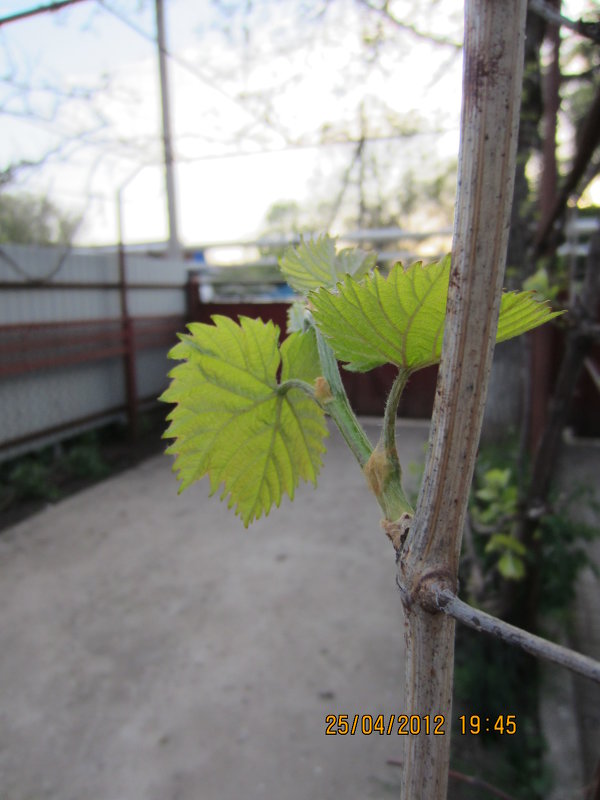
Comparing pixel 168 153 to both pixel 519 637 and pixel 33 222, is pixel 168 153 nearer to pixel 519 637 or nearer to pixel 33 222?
pixel 33 222

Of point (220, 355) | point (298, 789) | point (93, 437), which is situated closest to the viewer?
point (220, 355)

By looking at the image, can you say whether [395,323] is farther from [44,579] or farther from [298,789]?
[44,579]

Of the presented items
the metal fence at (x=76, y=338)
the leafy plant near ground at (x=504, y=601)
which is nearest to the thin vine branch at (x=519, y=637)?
the leafy plant near ground at (x=504, y=601)

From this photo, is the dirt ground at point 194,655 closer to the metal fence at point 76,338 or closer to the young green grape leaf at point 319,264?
the metal fence at point 76,338

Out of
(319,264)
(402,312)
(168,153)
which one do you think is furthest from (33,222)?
(402,312)

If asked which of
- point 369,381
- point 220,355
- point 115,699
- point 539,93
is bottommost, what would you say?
point 115,699

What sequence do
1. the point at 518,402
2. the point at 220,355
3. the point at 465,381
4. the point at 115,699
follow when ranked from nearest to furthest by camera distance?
the point at 465,381, the point at 220,355, the point at 115,699, the point at 518,402

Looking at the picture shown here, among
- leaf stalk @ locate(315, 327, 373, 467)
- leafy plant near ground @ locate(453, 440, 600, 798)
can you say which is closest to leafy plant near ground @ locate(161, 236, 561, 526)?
leaf stalk @ locate(315, 327, 373, 467)

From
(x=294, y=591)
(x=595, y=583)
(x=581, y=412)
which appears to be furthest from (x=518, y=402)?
(x=581, y=412)
